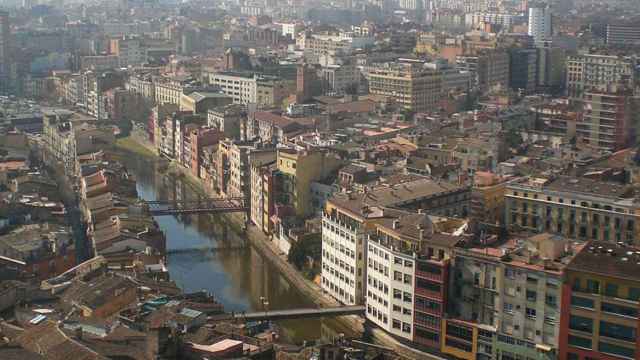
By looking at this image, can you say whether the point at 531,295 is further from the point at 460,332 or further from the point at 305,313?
the point at 305,313

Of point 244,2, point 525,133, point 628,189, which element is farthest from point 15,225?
point 244,2

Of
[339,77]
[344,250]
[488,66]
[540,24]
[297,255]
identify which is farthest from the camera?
[540,24]

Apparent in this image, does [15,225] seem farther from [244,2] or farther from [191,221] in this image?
[244,2]

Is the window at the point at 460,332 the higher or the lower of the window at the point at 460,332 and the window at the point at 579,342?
the lower

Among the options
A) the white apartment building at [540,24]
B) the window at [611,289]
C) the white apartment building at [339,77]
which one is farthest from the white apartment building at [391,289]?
the white apartment building at [540,24]

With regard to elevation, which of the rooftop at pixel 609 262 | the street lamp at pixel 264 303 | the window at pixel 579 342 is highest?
the rooftop at pixel 609 262

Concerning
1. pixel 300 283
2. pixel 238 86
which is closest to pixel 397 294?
pixel 300 283

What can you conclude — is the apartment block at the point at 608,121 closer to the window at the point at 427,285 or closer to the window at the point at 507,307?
the window at the point at 427,285
